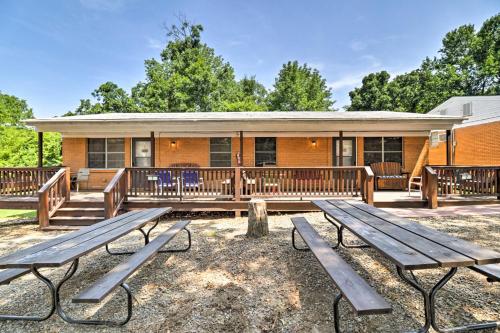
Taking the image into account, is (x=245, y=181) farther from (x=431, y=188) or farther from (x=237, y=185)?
(x=431, y=188)

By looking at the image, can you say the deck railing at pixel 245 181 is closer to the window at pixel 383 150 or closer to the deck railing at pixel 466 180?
the deck railing at pixel 466 180

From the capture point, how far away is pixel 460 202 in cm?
766

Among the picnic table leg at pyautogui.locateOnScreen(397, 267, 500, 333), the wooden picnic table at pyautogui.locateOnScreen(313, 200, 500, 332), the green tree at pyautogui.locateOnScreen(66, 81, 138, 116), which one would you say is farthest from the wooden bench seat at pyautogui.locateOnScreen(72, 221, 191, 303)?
the green tree at pyautogui.locateOnScreen(66, 81, 138, 116)

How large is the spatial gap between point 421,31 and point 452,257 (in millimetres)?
27493

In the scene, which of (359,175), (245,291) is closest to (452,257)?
(245,291)

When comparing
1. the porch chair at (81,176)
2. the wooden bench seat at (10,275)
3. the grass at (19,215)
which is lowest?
the grass at (19,215)

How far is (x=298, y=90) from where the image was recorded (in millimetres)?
30781

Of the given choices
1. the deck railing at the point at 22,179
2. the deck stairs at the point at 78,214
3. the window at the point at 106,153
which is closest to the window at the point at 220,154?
the window at the point at 106,153

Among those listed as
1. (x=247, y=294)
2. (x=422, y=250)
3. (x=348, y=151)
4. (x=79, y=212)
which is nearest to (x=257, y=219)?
(x=247, y=294)

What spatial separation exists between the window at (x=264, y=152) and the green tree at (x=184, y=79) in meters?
16.1

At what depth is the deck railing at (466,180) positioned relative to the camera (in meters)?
7.67

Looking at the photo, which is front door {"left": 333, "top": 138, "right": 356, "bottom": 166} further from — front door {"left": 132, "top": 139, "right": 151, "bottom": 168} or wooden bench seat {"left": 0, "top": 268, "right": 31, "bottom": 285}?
wooden bench seat {"left": 0, "top": 268, "right": 31, "bottom": 285}

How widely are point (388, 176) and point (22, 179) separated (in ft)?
38.4

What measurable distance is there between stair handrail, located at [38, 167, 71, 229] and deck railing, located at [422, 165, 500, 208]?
1028 centimetres
